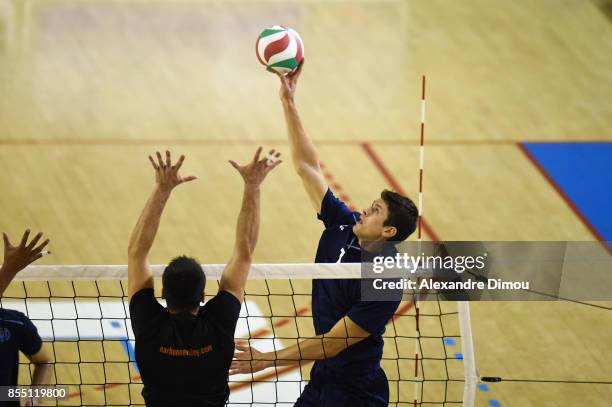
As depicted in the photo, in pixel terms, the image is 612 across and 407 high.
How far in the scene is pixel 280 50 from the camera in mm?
7566

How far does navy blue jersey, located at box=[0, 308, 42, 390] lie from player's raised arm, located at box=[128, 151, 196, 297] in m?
0.96

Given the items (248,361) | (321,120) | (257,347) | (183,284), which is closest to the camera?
(183,284)

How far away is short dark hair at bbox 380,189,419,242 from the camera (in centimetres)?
594

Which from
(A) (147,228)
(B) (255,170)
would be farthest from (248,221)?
(A) (147,228)

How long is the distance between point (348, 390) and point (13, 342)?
197 cm

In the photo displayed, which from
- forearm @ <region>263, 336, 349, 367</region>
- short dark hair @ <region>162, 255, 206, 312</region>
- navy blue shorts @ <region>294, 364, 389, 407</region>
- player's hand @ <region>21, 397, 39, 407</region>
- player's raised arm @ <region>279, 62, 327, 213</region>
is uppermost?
A: player's raised arm @ <region>279, 62, 327, 213</region>

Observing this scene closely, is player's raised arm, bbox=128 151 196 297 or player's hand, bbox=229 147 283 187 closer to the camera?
player's raised arm, bbox=128 151 196 297

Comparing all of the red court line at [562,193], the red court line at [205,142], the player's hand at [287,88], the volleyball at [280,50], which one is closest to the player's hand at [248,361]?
the player's hand at [287,88]

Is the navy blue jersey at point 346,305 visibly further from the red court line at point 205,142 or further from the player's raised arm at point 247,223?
the red court line at point 205,142

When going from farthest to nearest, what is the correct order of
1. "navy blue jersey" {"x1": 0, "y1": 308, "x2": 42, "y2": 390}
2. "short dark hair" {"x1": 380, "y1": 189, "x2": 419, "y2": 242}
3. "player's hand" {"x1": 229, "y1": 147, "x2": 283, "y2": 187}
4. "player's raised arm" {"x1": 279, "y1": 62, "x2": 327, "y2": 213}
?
"player's raised arm" {"x1": 279, "y1": 62, "x2": 327, "y2": 213} < "short dark hair" {"x1": 380, "y1": 189, "x2": 419, "y2": 242} < "navy blue jersey" {"x1": 0, "y1": 308, "x2": 42, "y2": 390} < "player's hand" {"x1": 229, "y1": 147, "x2": 283, "y2": 187}

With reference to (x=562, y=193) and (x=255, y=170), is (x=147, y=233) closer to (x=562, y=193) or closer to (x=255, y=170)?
(x=255, y=170)

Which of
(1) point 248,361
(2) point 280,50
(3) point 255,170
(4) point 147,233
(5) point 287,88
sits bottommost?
(1) point 248,361

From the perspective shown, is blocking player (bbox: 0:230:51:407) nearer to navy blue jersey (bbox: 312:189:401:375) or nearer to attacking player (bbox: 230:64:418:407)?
attacking player (bbox: 230:64:418:407)

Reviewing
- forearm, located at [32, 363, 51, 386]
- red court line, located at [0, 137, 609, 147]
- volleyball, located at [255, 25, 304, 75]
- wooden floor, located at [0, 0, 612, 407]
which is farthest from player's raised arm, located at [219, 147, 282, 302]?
red court line, located at [0, 137, 609, 147]
